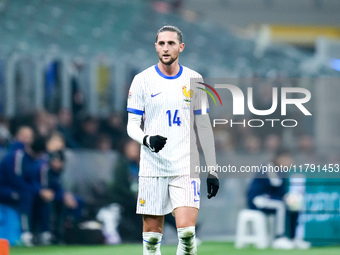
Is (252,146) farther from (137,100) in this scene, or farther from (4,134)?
(137,100)

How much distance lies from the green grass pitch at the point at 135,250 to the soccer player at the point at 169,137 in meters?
4.37

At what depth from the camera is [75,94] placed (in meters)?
13.1

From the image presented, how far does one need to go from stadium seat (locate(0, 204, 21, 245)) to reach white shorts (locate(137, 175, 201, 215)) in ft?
19.6

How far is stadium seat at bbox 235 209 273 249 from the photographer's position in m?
11.6

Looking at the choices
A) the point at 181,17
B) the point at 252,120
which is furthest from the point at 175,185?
the point at 181,17

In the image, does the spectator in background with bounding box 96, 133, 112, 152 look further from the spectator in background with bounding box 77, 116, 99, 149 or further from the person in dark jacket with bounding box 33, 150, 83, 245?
the person in dark jacket with bounding box 33, 150, 83, 245

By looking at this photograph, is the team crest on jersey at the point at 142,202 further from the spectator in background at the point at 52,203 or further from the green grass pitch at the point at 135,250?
the spectator in background at the point at 52,203

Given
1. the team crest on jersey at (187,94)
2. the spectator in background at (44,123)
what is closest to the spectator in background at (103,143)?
→ the spectator in background at (44,123)

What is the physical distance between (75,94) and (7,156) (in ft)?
6.74

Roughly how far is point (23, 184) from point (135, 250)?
194 centimetres

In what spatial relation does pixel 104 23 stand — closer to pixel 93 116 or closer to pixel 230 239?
pixel 93 116

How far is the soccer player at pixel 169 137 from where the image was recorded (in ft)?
19.3

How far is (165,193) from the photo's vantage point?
19.5ft

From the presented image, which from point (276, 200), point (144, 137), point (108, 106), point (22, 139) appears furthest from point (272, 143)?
point (144, 137)
